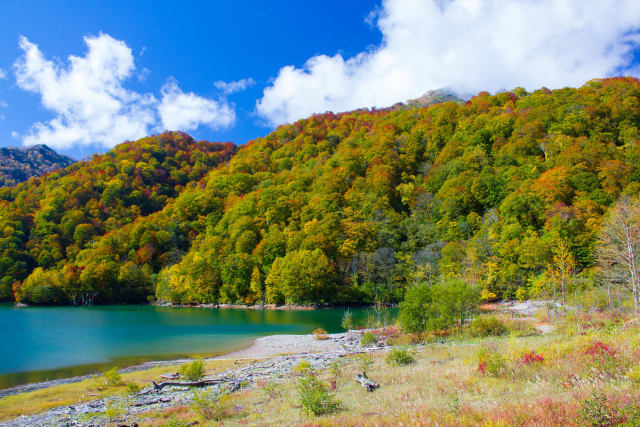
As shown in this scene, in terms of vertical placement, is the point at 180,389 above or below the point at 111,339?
above

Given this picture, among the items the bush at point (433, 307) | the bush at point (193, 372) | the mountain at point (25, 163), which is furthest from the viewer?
the mountain at point (25, 163)


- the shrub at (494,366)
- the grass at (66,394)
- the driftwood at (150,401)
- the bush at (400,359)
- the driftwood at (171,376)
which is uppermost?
the shrub at (494,366)

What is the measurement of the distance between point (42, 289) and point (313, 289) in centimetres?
6360

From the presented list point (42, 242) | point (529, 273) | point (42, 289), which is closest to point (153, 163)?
point (42, 242)

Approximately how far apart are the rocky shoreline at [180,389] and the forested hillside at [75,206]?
240 feet

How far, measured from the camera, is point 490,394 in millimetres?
8258

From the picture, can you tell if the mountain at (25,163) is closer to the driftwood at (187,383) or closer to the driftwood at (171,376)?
the driftwood at (171,376)

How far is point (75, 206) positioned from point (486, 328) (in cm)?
11724

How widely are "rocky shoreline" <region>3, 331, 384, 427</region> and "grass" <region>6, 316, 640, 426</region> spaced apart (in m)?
2.01

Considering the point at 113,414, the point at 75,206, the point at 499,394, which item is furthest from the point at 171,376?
the point at 75,206

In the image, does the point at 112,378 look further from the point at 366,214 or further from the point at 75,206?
the point at 75,206

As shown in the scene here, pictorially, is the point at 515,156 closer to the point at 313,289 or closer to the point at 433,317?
the point at 313,289

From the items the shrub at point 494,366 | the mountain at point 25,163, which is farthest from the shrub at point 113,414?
the mountain at point 25,163

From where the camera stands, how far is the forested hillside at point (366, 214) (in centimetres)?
6072
